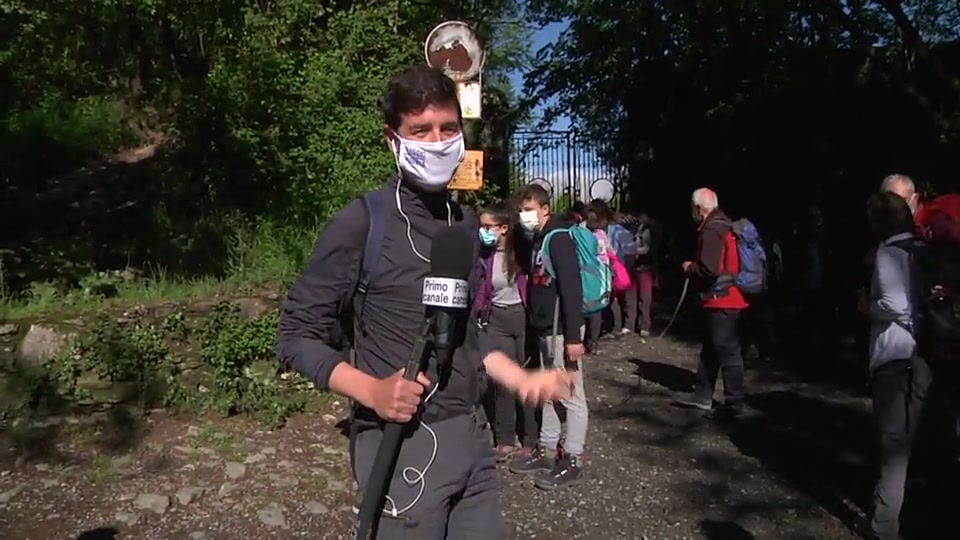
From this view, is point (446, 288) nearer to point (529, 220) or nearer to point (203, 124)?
point (529, 220)

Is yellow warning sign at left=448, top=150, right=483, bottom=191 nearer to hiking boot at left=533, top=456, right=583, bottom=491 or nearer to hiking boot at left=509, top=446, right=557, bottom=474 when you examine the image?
hiking boot at left=509, top=446, right=557, bottom=474

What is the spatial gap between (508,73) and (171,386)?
104 feet

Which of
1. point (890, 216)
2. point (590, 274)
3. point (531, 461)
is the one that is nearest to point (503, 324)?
point (590, 274)

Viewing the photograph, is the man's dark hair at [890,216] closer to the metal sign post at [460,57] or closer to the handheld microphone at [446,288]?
the handheld microphone at [446,288]

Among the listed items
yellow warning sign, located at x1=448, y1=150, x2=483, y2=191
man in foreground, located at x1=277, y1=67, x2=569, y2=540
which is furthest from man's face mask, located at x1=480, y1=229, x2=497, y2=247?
man in foreground, located at x1=277, y1=67, x2=569, y2=540

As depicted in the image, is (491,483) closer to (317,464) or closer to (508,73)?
(317,464)

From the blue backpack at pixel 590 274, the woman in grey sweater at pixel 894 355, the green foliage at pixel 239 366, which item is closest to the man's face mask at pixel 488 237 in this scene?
the blue backpack at pixel 590 274

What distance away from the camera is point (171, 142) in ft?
35.4

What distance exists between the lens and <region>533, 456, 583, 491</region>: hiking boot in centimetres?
683

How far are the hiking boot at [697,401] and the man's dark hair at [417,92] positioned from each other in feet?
21.4

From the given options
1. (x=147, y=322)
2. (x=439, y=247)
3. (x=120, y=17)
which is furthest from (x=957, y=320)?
(x=120, y=17)

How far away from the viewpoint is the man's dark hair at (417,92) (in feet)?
9.16

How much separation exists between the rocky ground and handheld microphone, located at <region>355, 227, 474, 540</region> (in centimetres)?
350

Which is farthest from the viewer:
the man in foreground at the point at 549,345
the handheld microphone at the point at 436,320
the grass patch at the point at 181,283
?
the grass patch at the point at 181,283
